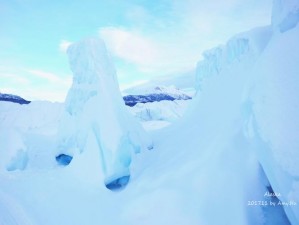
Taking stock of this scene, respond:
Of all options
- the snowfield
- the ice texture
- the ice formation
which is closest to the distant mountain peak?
the snowfield

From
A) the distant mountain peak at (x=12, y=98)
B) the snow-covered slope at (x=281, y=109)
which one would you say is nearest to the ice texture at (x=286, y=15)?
the snow-covered slope at (x=281, y=109)

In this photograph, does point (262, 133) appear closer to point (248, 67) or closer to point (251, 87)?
point (251, 87)

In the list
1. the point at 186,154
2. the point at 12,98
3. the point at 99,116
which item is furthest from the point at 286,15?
the point at 12,98

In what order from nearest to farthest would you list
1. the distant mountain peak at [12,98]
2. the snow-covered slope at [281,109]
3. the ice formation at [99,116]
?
the snow-covered slope at [281,109] → the ice formation at [99,116] → the distant mountain peak at [12,98]

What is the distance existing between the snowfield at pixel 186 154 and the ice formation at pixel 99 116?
0.04 m

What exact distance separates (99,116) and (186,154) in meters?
2.82

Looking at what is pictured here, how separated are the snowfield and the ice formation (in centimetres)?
4

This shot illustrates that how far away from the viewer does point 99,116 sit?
23.5 feet

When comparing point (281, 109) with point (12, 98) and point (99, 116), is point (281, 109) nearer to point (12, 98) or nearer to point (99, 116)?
point (99, 116)

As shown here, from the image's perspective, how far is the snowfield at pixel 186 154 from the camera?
3336mm

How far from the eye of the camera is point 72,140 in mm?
8055

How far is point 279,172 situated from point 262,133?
588 millimetres

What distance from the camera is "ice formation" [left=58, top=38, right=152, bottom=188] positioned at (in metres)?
6.46

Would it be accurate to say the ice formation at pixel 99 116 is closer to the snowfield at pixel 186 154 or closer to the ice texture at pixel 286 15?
the snowfield at pixel 186 154
